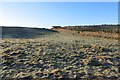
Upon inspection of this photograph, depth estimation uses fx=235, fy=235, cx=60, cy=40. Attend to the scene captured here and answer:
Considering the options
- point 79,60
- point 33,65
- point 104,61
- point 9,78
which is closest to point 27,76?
point 9,78

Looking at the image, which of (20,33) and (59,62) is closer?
(59,62)

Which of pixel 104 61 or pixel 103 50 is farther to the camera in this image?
pixel 103 50

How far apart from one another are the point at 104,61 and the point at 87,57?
1564 mm

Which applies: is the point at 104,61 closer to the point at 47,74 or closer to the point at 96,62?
the point at 96,62

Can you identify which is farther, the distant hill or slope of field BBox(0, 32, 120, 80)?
the distant hill

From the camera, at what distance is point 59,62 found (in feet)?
57.5

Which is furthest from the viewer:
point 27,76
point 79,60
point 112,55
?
point 112,55

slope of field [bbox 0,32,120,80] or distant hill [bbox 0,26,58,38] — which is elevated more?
distant hill [bbox 0,26,58,38]

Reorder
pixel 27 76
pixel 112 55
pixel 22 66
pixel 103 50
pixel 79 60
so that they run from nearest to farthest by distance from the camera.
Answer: pixel 27 76, pixel 22 66, pixel 79 60, pixel 112 55, pixel 103 50

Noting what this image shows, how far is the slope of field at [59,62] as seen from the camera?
49.5ft

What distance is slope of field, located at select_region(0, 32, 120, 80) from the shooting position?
1510 centimetres

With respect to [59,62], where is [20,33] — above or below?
above

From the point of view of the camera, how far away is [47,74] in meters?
15.2

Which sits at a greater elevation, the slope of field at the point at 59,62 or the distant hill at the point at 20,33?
the distant hill at the point at 20,33
